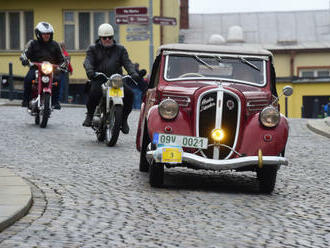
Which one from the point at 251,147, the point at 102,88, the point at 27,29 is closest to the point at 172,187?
the point at 251,147

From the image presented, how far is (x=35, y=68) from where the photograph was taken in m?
15.1

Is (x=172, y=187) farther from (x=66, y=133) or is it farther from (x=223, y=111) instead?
(x=66, y=133)

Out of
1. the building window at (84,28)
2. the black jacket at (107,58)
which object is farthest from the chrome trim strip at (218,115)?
the building window at (84,28)

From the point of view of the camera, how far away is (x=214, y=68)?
30.9 feet

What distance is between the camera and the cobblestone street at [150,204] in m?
5.99

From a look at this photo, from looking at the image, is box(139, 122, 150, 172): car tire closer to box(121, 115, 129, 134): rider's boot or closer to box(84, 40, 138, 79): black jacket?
box(121, 115, 129, 134): rider's boot

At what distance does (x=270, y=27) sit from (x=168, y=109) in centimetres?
4566

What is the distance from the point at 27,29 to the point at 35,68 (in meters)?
19.6

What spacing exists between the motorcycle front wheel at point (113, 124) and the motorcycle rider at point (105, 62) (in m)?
0.22

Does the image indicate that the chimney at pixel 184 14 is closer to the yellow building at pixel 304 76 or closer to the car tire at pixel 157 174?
the yellow building at pixel 304 76

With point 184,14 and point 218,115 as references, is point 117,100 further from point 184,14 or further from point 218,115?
point 184,14

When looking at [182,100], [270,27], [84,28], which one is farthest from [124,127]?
[270,27]

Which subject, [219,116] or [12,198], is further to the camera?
[219,116]

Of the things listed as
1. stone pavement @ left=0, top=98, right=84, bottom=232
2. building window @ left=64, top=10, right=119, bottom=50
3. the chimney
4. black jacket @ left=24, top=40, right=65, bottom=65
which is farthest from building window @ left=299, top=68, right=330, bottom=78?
stone pavement @ left=0, top=98, right=84, bottom=232
